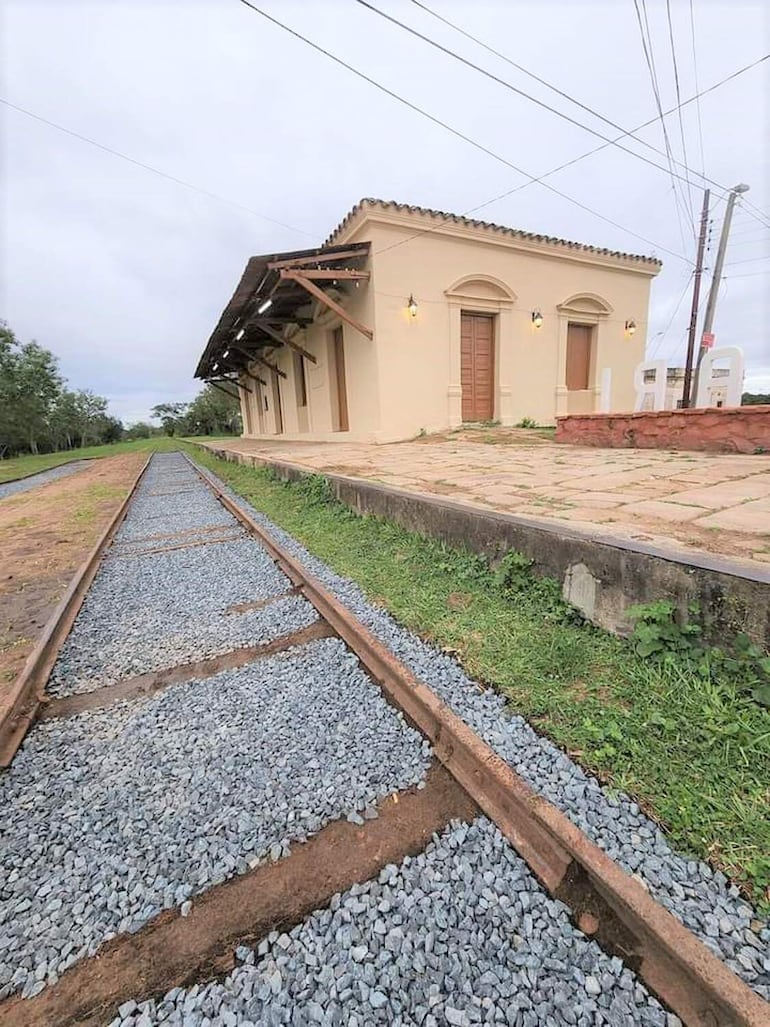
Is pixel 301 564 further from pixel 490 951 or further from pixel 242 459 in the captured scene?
pixel 242 459

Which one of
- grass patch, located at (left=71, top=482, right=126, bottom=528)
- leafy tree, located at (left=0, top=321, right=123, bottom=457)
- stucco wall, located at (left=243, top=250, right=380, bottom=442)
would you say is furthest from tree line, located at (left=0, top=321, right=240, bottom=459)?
grass patch, located at (left=71, top=482, right=126, bottom=528)

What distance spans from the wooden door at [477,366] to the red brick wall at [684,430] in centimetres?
475

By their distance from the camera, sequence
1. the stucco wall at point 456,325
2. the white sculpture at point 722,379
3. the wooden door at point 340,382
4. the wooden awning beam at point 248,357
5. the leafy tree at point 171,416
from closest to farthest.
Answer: the white sculpture at point 722,379
the stucco wall at point 456,325
the wooden door at point 340,382
the wooden awning beam at point 248,357
the leafy tree at point 171,416

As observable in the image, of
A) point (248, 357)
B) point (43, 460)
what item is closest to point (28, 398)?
point (43, 460)

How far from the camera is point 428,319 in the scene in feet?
33.6

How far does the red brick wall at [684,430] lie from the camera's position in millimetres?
4766

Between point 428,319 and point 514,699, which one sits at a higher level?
point 428,319

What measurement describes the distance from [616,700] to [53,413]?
5485 centimetres

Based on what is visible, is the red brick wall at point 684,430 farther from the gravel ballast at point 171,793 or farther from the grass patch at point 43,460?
the grass patch at point 43,460

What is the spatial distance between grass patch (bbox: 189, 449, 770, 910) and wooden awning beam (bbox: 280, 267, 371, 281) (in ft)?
25.2

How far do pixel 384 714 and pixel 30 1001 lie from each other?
3.83 feet

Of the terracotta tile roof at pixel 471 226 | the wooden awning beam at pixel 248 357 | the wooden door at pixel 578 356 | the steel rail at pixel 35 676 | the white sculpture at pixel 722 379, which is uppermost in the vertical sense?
the terracotta tile roof at pixel 471 226

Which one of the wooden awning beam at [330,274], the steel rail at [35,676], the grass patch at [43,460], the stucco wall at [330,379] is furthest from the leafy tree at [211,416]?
the steel rail at [35,676]

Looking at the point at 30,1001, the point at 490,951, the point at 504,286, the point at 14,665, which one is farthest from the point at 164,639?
the point at 504,286
